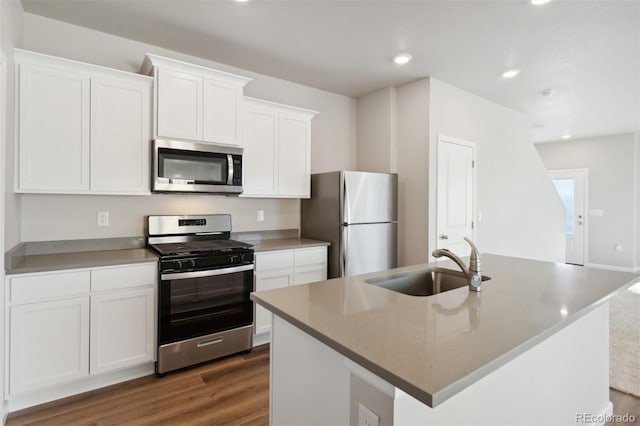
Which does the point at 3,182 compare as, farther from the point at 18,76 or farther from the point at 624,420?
the point at 624,420

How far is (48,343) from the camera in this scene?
2.12 meters

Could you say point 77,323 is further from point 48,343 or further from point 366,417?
point 366,417

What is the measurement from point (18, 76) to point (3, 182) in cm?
79

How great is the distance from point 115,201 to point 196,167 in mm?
711

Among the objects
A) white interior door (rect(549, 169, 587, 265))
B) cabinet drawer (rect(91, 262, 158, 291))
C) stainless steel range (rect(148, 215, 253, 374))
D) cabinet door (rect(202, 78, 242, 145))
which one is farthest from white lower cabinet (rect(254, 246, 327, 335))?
white interior door (rect(549, 169, 587, 265))

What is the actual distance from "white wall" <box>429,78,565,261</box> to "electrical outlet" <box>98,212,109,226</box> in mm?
3101

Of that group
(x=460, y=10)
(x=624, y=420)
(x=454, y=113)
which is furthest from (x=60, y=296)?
(x=454, y=113)

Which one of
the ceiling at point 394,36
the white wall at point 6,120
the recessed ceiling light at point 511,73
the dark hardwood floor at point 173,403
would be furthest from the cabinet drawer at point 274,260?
the recessed ceiling light at point 511,73

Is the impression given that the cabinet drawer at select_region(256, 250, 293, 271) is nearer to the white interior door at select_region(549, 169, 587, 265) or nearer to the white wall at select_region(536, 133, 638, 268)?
the white interior door at select_region(549, 169, 587, 265)

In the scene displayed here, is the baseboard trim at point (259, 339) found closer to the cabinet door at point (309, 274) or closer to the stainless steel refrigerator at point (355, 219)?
the cabinet door at point (309, 274)

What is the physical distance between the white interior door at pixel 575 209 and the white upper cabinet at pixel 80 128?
7806mm

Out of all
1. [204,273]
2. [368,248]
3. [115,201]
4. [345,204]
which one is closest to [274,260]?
[204,273]

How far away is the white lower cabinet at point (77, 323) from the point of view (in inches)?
80.3

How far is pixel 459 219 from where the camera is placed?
4.05 meters
